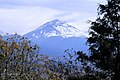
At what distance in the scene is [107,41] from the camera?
24.6 meters

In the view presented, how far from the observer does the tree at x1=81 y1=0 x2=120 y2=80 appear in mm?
24422

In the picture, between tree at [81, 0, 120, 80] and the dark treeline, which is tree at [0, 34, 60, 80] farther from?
tree at [81, 0, 120, 80]

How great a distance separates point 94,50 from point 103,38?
1.04 meters

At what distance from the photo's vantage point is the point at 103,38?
81.7ft

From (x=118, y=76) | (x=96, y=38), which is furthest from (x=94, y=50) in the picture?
(x=118, y=76)

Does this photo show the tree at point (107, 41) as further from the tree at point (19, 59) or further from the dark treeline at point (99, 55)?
the tree at point (19, 59)

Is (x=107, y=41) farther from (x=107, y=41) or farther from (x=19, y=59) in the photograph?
(x=19, y=59)

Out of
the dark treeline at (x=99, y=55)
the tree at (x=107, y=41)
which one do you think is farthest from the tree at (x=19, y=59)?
the tree at (x=107, y=41)

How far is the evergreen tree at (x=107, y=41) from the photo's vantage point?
961 inches

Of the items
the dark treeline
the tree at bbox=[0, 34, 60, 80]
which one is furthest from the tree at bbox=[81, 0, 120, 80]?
the tree at bbox=[0, 34, 60, 80]

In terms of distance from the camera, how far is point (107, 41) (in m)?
24.6

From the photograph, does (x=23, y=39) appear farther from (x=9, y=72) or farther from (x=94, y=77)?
(x=94, y=77)

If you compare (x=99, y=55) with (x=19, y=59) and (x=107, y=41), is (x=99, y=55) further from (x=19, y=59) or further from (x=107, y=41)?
(x=19, y=59)

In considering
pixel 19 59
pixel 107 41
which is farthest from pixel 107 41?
pixel 19 59
